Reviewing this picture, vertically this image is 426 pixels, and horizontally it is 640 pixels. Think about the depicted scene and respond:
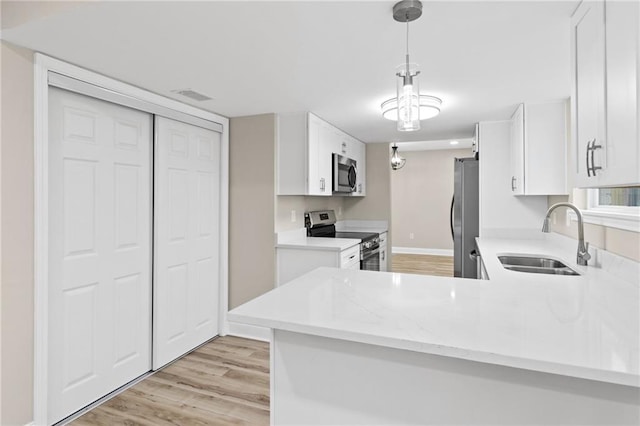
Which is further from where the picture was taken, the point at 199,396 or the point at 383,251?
the point at 383,251

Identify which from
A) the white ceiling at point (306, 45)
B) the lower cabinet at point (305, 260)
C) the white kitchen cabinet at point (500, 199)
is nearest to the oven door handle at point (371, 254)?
the lower cabinet at point (305, 260)

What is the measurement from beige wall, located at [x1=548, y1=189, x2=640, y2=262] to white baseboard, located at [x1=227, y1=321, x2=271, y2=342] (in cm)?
276

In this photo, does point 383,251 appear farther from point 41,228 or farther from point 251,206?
point 41,228

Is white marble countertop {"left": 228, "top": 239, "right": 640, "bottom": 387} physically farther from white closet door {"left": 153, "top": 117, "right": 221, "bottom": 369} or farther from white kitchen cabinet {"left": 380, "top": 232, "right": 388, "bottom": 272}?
white kitchen cabinet {"left": 380, "top": 232, "right": 388, "bottom": 272}

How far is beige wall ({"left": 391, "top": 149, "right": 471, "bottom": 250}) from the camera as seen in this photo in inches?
307

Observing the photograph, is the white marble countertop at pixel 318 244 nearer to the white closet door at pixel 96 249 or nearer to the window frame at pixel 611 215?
the white closet door at pixel 96 249

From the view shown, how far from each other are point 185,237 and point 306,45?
200 cm

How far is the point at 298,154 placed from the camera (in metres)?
3.49

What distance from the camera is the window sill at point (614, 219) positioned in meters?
1.76

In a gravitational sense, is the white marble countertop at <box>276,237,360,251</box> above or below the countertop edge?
above

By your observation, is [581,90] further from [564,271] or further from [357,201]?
[357,201]

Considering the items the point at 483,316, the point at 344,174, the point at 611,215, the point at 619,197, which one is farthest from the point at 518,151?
the point at 483,316

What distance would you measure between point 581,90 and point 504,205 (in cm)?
235

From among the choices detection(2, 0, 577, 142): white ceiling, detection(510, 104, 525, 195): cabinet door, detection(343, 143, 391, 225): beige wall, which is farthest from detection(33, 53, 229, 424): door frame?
detection(343, 143, 391, 225): beige wall
